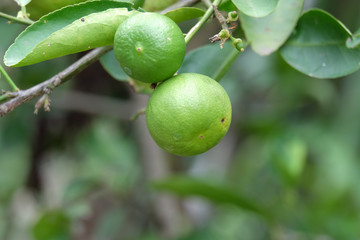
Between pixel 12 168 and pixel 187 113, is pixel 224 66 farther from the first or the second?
pixel 12 168

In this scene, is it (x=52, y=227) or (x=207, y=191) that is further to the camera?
(x=52, y=227)

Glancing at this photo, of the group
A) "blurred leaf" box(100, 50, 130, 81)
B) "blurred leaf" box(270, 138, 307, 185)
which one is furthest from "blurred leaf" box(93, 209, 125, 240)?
"blurred leaf" box(100, 50, 130, 81)

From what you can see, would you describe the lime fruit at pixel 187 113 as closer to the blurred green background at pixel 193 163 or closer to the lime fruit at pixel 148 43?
the lime fruit at pixel 148 43

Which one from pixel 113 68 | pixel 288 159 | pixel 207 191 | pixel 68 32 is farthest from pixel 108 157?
pixel 68 32

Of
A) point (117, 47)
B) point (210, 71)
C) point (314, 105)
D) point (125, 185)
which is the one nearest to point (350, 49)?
point (210, 71)

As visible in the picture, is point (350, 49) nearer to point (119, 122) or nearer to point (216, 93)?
point (216, 93)

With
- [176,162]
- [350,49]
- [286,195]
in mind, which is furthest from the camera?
[176,162]

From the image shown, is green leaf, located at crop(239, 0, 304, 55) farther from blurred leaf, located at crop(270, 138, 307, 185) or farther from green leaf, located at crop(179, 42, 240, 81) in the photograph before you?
blurred leaf, located at crop(270, 138, 307, 185)
